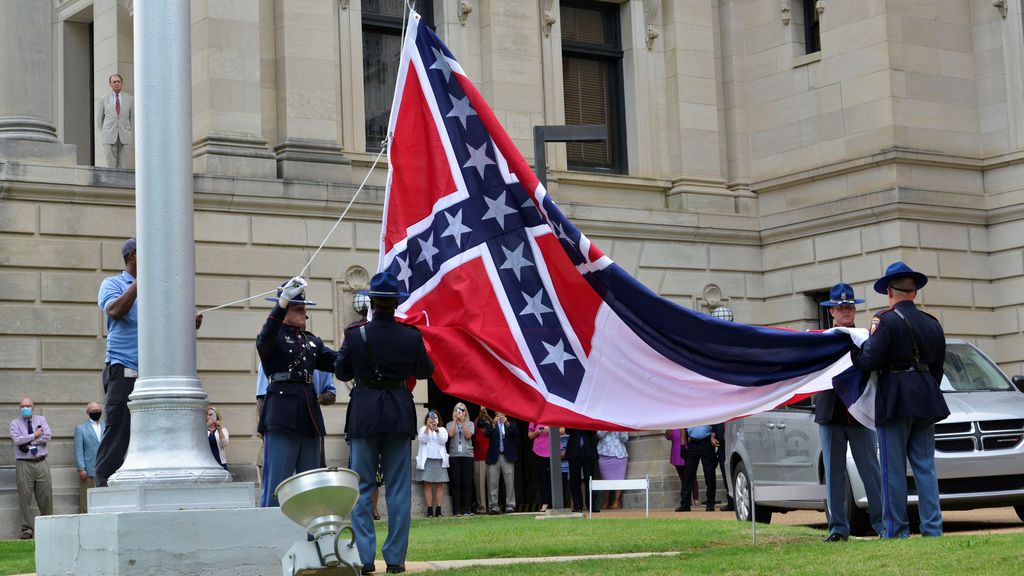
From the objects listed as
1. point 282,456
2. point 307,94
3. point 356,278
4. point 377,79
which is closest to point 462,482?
point 356,278

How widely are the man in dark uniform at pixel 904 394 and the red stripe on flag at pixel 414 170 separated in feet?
11.3

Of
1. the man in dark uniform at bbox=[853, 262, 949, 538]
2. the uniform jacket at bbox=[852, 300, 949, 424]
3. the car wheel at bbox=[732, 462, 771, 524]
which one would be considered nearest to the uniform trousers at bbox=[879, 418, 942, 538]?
the man in dark uniform at bbox=[853, 262, 949, 538]

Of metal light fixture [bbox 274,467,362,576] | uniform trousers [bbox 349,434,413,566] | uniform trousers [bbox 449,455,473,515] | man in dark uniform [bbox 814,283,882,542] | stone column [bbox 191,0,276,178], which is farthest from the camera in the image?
uniform trousers [bbox 449,455,473,515]

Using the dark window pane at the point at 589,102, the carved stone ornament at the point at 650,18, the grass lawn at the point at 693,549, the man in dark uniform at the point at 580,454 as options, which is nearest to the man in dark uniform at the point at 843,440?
the grass lawn at the point at 693,549

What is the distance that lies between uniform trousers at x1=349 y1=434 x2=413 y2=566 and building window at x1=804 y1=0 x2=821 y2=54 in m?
22.6

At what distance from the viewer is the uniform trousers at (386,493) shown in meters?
11.3

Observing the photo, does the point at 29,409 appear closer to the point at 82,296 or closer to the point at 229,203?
the point at 82,296

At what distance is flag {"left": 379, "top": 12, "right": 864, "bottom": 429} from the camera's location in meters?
12.4

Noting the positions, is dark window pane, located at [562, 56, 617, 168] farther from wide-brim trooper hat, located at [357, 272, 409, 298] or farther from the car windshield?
wide-brim trooper hat, located at [357, 272, 409, 298]

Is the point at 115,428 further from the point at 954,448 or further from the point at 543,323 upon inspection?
the point at 954,448

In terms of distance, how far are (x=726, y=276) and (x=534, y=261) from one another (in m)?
19.5

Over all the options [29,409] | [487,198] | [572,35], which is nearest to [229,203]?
[29,409]

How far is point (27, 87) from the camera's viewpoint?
25609mm

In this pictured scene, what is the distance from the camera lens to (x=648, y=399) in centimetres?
1252
